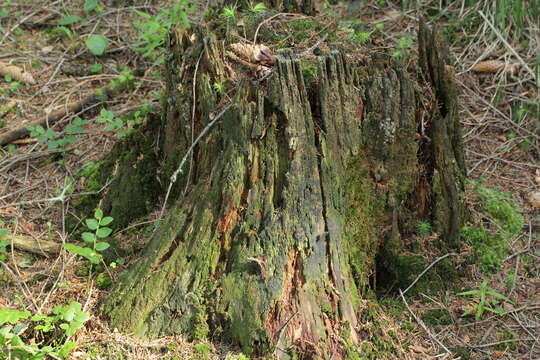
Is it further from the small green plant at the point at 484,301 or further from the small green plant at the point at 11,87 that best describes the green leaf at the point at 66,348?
the small green plant at the point at 11,87

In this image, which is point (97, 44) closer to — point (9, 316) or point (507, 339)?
point (9, 316)

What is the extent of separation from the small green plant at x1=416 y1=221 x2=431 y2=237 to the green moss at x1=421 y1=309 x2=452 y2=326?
1.58 ft

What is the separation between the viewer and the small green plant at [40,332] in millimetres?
2523

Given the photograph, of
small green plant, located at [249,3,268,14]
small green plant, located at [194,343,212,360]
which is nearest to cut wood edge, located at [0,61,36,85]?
small green plant, located at [249,3,268,14]

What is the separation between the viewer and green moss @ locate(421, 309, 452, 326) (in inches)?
124

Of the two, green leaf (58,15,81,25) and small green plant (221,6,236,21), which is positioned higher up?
small green plant (221,6,236,21)

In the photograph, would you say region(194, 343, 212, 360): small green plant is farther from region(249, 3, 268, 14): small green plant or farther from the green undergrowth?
region(249, 3, 268, 14): small green plant

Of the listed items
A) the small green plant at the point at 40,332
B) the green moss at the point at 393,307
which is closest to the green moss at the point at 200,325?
the small green plant at the point at 40,332

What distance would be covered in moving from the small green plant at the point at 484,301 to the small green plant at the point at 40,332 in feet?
6.79

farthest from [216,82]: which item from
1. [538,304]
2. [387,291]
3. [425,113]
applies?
[538,304]

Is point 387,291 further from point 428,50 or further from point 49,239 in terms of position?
point 49,239

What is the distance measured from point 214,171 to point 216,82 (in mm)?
581

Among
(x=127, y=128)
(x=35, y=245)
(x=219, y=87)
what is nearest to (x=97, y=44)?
(x=127, y=128)

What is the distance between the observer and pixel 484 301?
3197 mm
